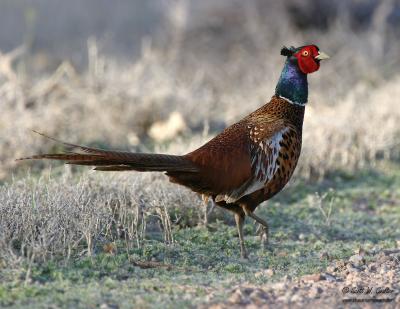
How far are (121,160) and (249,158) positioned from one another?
94 centimetres

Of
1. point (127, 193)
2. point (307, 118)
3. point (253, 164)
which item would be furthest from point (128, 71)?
point (253, 164)

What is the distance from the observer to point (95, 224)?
14.8 ft

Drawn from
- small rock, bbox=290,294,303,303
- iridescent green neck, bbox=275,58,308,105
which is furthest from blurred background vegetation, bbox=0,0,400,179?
small rock, bbox=290,294,303,303

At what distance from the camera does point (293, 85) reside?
17.1 feet

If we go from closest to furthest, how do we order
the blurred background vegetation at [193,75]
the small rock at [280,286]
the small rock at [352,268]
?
the small rock at [280,286], the small rock at [352,268], the blurred background vegetation at [193,75]

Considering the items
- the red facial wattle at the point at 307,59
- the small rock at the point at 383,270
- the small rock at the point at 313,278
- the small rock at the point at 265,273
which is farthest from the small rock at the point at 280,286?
the red facial wattle at the point at 307,59

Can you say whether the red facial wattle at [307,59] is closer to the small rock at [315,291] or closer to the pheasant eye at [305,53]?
the pheasant eye at [305,53]

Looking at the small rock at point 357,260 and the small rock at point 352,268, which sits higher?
the small rock at point 357,260

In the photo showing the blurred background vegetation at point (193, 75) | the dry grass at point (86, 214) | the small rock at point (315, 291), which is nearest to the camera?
the small rock at point (315, 291)

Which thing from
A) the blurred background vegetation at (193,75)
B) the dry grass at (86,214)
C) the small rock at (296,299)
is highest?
the blurred background vegetation at (193,75)

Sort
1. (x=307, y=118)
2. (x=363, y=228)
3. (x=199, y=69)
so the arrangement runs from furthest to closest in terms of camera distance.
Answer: (x=199, y=69) < (x=307, y=118) < (x=363, y=228)

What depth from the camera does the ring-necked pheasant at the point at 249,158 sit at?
14.5 ft

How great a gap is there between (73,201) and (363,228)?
2384mm

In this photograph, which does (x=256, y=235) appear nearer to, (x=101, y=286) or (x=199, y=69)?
(x=101, y=286)
